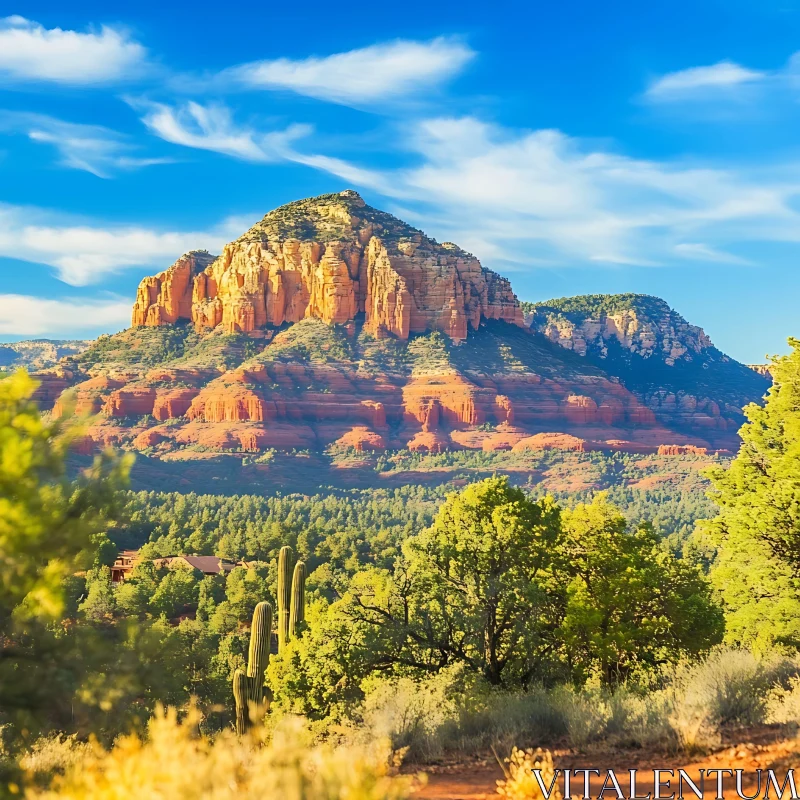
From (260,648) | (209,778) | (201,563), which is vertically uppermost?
(209,778)

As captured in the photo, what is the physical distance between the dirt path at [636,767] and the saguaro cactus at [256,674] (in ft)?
41.4

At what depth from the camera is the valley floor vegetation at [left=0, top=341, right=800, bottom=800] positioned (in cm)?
717

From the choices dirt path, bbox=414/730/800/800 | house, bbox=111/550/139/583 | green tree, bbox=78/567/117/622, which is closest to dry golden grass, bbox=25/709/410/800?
dirt path, bbox=414/730/800/800

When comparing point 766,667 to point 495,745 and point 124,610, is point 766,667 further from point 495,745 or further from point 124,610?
point 124,610

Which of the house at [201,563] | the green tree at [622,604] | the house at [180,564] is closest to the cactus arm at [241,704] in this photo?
the green tree at [622,604]

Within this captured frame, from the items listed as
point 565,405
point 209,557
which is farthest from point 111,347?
point 209,557

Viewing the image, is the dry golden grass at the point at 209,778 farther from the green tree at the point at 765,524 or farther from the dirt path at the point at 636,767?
the green tree at the point at 765,524

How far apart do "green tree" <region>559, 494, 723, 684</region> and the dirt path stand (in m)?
8.08

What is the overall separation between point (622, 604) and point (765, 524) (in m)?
3.87

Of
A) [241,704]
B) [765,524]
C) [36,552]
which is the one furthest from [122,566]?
[36,552]

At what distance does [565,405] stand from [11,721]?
645ft

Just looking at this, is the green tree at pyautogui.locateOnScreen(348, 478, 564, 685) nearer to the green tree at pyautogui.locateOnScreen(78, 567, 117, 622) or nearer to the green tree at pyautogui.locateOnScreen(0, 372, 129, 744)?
the green tree at pyautogui.locateOnScreen(0, 372, 129, 744)

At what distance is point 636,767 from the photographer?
9617 millimetres

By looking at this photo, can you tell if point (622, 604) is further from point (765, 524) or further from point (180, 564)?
point (180, 564)
